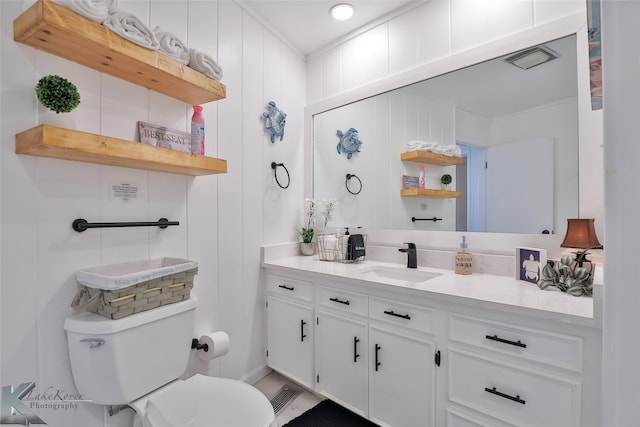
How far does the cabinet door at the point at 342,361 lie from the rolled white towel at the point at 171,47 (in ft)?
5.06

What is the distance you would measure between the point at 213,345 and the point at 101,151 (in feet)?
3.66

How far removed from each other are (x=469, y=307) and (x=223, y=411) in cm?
108

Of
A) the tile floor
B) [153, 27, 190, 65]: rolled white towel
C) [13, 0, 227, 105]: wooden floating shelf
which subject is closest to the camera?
[13, 0, 227, 105]: wooden floating shelf

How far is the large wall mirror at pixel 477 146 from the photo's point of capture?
153 cm

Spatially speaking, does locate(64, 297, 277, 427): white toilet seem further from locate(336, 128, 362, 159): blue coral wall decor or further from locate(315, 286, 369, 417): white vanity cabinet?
locate(336, 128, 362, 159): blue coral wall decor

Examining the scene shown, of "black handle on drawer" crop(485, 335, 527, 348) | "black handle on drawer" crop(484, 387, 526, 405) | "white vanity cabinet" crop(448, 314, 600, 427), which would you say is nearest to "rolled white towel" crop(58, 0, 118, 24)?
"white vanity cabinet" crop(448, 314, 600, 427)

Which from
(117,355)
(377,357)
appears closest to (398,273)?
(377,357)

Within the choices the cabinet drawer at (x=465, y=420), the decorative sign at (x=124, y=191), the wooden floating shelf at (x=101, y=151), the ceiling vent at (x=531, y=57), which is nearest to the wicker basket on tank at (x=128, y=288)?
the decorative sign at (x=124, y=191)

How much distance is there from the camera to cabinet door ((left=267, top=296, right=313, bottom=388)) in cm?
189

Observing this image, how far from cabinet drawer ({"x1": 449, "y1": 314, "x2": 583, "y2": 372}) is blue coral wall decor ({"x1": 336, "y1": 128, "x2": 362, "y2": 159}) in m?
1.49

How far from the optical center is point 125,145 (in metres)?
1.23

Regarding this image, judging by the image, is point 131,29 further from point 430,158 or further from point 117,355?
point 430,158

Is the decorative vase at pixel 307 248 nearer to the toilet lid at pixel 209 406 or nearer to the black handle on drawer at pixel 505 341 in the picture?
the toilet lid at pixel 209 406

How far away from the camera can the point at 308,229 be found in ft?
8.25
